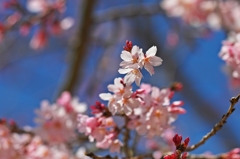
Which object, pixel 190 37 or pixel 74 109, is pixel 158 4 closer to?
pixel 190 37

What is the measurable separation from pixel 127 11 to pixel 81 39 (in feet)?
1.46

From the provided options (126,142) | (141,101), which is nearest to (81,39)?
(126,142)

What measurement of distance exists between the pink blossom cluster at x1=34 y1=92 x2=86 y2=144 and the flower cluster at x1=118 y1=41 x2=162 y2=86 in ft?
2.16

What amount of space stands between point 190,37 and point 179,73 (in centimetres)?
→ 134

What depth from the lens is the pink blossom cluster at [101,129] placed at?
3.89ft

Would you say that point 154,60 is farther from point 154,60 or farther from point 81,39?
point 81,39

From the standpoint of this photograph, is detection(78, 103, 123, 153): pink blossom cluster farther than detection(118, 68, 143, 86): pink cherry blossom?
Yes

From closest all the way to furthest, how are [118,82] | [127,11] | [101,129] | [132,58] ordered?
[132,58] → [118,82] → [101,129] → [127,11]

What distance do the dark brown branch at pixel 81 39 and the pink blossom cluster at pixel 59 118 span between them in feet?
2.93

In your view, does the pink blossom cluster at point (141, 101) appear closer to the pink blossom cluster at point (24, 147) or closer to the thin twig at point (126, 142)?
the thin twig at point (126, 142)

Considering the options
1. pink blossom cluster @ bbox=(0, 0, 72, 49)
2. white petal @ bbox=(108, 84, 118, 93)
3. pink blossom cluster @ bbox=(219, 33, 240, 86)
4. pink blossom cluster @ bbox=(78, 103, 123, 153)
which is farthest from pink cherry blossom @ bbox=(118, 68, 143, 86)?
pink blossom cluster @ bbox=(0, 0, 72, 49)

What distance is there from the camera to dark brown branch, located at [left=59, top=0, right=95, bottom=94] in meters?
2.52

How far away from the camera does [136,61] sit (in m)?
0.97

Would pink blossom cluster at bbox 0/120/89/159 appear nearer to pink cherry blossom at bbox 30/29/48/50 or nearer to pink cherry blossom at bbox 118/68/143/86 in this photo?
pink cherry blossom at bbox 118/68/143/86
